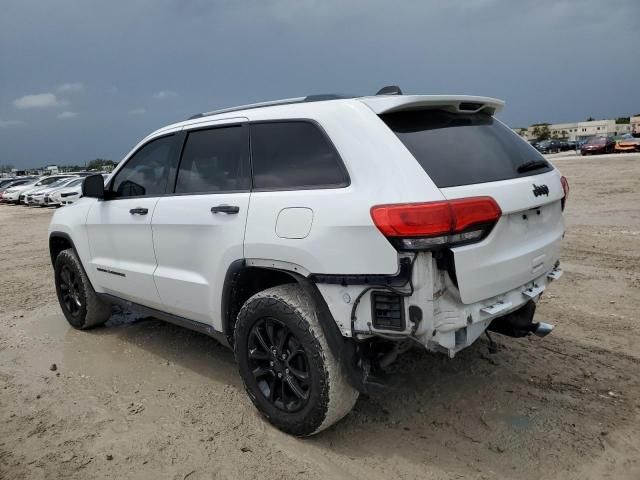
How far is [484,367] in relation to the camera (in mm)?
3801

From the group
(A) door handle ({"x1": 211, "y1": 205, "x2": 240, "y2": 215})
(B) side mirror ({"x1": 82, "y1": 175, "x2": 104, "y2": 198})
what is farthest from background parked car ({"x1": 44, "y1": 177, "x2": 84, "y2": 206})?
(A) door handle ({"x1": 211, "y1": 205, "x2": 240, "y2": 215})

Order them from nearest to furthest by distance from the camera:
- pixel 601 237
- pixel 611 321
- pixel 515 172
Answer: pixel 515 172 < pixel 611 321 < pixel 601 237

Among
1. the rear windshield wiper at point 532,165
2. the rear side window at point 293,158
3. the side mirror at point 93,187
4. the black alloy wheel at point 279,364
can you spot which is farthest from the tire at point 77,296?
the rear windshield wiper at point 532,165

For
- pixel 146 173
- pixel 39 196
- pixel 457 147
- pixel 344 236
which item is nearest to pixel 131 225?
pixel 146 173

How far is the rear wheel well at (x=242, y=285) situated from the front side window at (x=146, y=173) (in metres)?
1.08

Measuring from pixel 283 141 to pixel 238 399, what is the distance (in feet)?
5.87

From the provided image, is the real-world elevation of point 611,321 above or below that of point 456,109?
below

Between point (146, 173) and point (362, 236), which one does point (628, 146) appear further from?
point (362, 236)

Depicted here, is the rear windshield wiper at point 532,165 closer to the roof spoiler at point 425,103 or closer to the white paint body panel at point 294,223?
the roof spoiler at point 425,103

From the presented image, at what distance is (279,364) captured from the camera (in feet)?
9.82

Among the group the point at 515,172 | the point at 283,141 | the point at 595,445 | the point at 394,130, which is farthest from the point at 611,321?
the point at 283,141

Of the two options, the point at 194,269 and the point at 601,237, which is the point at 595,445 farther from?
the point at 601,237

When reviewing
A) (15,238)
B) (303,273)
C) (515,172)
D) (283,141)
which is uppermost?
(283,141)

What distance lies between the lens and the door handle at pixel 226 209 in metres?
3.11
